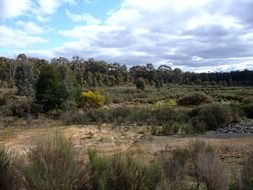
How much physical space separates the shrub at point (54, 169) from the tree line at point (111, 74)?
228 feet

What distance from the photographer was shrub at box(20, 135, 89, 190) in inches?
340

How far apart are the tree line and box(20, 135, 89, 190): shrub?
2731 inches

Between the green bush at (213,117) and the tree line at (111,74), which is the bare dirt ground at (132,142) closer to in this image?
the green bush at (213,117)

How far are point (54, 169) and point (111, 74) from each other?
115 m

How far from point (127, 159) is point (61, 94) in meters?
43.9

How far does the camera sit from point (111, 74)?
123375 millimetres

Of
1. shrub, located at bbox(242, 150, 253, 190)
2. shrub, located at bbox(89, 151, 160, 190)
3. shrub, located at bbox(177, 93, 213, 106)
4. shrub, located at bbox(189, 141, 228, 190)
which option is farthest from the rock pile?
shrub, located at bbox(177, 93, 213, 106)

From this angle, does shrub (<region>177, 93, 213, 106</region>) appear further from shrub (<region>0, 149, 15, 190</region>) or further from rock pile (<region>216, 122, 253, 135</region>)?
shrub (<region>0, 149, 15, 190</region>)

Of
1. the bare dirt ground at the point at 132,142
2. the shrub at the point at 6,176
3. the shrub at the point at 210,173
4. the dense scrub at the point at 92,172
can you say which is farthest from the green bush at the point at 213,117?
the shrub at the point at 6,176

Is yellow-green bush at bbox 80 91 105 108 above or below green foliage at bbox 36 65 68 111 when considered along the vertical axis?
below

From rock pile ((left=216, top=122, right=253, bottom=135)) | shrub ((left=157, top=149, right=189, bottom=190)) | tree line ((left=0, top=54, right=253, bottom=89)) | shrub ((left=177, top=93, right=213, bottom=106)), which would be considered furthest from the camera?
tree line ((left=0, top=54, right=253, bottom=89))

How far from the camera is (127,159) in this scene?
9992 mm

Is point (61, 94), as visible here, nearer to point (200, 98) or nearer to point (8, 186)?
point (200, 98)

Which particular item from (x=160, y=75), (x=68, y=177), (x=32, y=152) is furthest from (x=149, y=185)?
(x=160, y=75)
